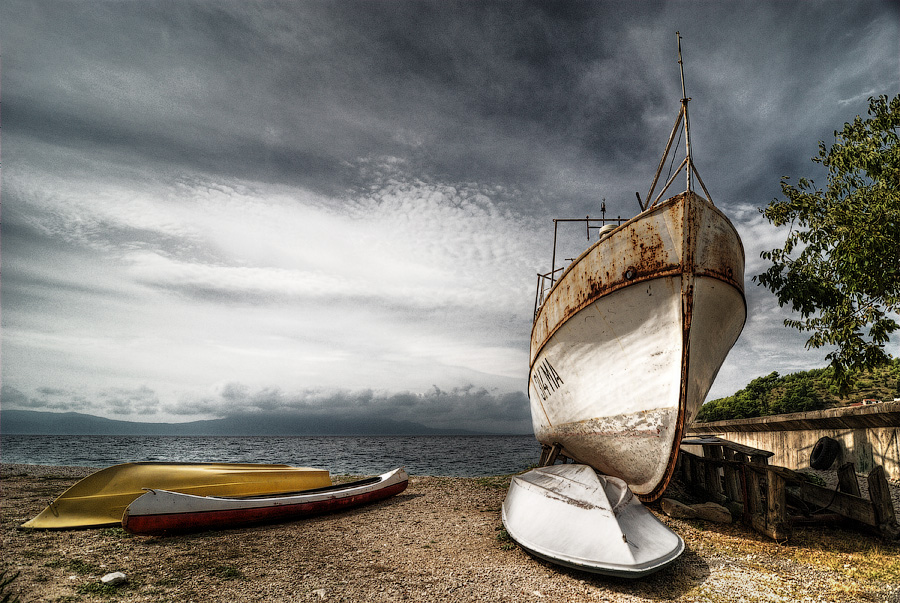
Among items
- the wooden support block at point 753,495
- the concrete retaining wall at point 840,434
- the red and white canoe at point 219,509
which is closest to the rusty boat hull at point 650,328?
the wooden support block at point 753,495

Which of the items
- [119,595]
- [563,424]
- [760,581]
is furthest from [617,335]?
[119,595]

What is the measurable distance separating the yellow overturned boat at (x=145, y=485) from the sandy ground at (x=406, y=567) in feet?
1.22

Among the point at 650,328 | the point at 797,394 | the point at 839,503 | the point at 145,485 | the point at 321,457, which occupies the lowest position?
the point at 321,457

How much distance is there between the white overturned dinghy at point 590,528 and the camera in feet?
14.8

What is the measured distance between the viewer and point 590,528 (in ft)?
16.4

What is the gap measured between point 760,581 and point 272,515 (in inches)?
278

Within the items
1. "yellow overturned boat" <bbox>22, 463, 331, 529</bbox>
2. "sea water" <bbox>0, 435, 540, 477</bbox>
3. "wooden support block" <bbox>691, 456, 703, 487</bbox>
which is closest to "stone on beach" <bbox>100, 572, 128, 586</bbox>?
"yellow overturned boat" <bbox>22, 463, 331, 529</bbox>

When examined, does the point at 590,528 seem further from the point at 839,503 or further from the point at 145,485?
the point at 145,485

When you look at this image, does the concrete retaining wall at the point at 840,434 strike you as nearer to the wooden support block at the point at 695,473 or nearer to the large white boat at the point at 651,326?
the wooden support block at the point at 695,473

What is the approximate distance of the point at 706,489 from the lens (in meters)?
8.23

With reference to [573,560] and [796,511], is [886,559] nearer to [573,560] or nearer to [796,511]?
[796,511]

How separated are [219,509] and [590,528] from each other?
5.74 meters

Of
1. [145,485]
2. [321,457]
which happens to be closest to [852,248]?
[145,485]

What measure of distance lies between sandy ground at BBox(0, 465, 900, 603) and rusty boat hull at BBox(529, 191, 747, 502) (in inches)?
61.0
